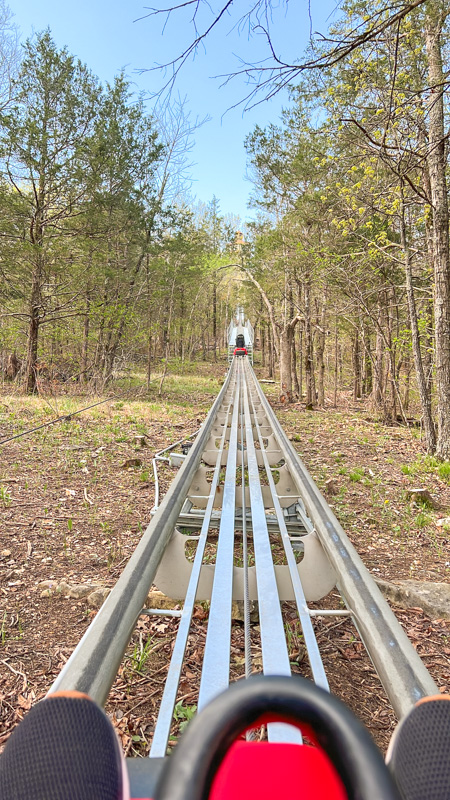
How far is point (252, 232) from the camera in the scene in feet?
52.5

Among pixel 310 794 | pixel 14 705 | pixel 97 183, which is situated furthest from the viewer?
pixel 97 183

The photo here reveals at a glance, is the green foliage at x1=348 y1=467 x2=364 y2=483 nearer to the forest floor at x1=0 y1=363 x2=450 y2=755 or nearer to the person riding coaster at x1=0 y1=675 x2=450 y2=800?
the forest floor at x1=0 y1=363 x2=450 y2=755

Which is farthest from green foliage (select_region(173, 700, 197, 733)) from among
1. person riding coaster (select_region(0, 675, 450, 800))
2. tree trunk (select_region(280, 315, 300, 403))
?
tree trunk (select_region(280, 315, 300, 403))

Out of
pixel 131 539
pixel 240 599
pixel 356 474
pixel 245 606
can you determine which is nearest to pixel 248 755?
pixel 245 606

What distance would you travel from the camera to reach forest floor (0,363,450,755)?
6.04 ft

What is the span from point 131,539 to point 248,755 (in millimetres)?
2809

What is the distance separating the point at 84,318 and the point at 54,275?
126cm

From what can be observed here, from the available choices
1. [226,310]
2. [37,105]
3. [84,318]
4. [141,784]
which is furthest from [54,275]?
[226,310]

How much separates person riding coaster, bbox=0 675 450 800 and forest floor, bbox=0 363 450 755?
1173 mm

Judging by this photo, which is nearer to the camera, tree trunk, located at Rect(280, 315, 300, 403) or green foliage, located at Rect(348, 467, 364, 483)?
green foliage, located at Rect(348, 467, 364, 483)

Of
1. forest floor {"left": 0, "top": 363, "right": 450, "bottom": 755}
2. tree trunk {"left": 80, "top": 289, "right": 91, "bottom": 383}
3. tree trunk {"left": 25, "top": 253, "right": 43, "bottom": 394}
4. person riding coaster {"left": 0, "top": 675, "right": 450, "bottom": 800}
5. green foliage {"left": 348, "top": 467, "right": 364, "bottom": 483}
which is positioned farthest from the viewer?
tree trunk {"left": 80, "top": 289, "right": 91, "bottom": 383}

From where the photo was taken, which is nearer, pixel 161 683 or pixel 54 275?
pixel 161 683

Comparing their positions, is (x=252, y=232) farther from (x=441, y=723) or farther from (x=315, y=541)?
(x=441, y=723)

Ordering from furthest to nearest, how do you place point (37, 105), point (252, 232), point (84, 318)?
point (252, 232)
point (84, 318)
point (37, 105)
